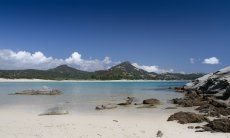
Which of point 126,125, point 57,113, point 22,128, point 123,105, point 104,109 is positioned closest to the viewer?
point 22,128

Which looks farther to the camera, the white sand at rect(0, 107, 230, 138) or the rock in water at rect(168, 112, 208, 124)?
the rock in water at rect(168, 112, 208, 124)

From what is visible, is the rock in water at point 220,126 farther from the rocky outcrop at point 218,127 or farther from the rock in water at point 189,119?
the rock in water at point 189,119

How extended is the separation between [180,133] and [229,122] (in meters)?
2.88

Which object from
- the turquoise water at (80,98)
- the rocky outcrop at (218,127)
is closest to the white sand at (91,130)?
the rocky outcrop at (218,127)

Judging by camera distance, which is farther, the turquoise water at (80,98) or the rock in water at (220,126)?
the turquoise water at (80,98)

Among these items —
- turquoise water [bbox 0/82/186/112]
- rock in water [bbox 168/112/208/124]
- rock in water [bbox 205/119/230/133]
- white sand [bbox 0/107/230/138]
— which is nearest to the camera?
white sand [bbox 0/107/230/138]

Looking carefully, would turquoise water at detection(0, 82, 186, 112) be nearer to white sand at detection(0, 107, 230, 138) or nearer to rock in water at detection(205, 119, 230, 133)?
white sand at detection(0, 107, 230, 138)

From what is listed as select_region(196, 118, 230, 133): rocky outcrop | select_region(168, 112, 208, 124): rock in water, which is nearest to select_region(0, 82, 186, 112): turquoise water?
select_region(168, 112, 208, 124): rock in water

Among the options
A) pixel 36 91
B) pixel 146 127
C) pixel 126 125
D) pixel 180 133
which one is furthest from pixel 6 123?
pixel 36 91

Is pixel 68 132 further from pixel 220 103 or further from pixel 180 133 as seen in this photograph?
Result: pixel 220 103

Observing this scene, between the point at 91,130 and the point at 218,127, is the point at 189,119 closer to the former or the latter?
the point at 218,127

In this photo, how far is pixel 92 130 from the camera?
18.0 meters

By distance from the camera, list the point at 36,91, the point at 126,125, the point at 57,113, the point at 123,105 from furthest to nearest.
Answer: the point at 36,91, the point at 123,105, the point at 57,113, the point at 126,125

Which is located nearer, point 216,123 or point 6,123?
point 216,123
